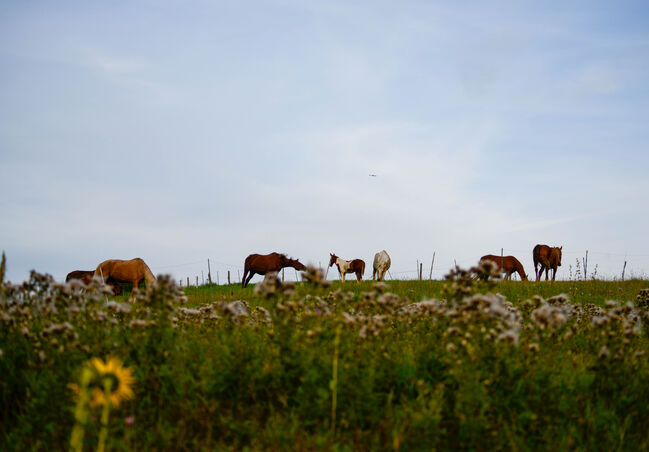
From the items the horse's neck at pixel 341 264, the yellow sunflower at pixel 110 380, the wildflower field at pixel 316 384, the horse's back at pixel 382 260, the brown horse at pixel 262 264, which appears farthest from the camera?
A: the horse's neck at pixel 341 264

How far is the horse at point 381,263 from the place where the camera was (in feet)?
117

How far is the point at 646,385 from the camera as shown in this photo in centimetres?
520

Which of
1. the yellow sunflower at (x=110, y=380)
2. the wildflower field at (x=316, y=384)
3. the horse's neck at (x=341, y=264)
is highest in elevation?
the horse's neck at (x=341, y=264)

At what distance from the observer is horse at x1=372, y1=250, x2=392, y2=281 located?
1403 inches

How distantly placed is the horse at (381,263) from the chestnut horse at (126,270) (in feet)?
50.5

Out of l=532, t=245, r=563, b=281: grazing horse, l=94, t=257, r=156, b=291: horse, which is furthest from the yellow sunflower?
l=532, t=245, r=563, b=281: grazing horse

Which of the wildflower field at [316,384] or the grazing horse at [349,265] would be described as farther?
the grazing horse at [349,265]

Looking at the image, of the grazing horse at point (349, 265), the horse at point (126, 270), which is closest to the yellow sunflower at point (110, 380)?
the horse at point (126, 270)

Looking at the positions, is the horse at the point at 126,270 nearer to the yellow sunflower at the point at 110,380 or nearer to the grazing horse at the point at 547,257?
the grazing horse at the point at 547,257

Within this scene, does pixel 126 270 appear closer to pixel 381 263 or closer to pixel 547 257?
pixel 381 263

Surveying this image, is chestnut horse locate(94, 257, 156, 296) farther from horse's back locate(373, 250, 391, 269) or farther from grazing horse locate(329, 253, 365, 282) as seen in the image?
horse's back locate(373, 250, 391, 269)

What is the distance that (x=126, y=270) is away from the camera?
31.4 m

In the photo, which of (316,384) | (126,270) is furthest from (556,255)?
(316,384)

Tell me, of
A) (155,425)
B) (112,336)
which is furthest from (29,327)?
(155,425)
